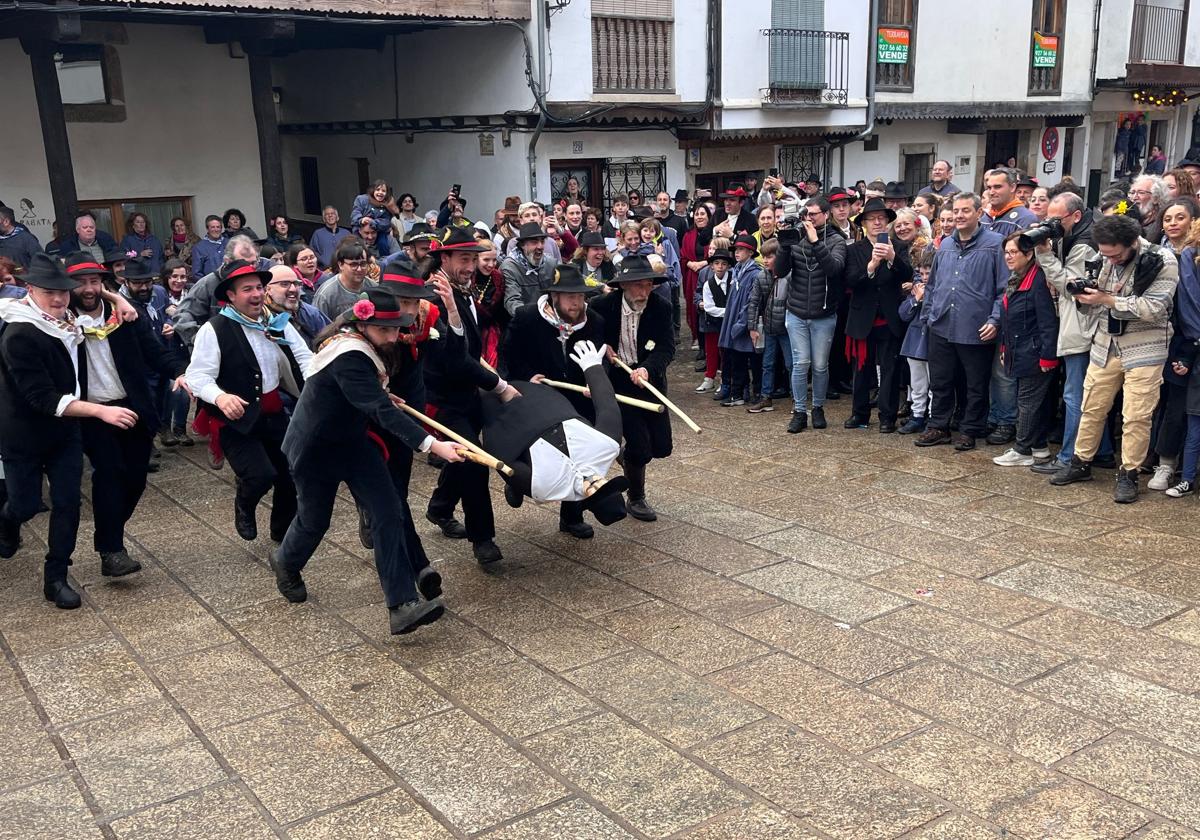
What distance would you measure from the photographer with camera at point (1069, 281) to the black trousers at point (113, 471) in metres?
5.65

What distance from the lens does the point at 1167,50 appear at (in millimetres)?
25594

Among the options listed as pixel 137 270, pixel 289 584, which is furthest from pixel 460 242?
pixel 137 270

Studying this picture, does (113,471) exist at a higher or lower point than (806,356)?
higher

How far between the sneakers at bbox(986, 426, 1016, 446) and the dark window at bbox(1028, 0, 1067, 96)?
55.5 feet

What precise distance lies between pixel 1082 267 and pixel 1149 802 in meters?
4.41

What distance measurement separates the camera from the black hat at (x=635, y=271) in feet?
21.1

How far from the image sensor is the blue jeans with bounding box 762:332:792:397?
384 inches

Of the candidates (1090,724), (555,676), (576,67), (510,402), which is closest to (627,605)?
(555,676)

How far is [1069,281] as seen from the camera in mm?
7102

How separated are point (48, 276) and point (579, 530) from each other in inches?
127

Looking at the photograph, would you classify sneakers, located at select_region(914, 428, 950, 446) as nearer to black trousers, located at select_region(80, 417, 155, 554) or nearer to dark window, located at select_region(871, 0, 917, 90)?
black trousers, located at select_region(80, 417, 155, 554)

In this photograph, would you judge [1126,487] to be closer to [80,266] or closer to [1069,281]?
[1069,281]

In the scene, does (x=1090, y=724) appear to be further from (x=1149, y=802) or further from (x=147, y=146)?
(x=147, y=146)

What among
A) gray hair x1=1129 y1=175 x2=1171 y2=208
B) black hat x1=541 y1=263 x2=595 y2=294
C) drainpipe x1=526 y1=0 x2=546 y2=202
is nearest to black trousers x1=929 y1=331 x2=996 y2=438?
gray hair x1=1129 y1=175 x2=1171 y2=208
